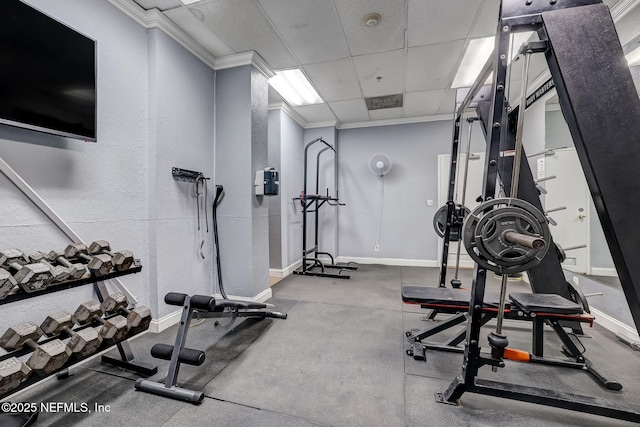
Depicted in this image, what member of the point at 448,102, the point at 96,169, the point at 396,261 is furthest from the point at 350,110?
the point at 96,169

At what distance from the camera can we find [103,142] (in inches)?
86.1

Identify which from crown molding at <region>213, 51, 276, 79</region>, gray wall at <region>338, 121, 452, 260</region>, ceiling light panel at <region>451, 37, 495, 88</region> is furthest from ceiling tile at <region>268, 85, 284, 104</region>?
ceiling light panel at <region>451, 37, 495, 88</region>

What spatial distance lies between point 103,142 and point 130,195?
47 centimetres

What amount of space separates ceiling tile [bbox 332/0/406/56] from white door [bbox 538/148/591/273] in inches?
95.8

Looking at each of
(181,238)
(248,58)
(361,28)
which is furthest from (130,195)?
(361,28)

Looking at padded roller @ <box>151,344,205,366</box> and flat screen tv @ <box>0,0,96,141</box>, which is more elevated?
flat screen tv @ <box>0,0,96,141</box>

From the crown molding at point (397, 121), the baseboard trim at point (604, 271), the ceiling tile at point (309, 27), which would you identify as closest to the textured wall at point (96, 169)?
the ceiling tile at point (309, 27)

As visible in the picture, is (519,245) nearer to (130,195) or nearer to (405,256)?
(130,195)

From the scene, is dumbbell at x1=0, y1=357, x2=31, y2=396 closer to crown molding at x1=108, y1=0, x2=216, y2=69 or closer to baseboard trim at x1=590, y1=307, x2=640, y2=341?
crown molding at x1=108, y1=0, x2=216, y2=69

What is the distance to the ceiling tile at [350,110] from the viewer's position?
472 centimetres

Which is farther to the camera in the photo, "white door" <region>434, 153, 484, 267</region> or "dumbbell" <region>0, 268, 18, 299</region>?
"white door" <region>434, 153, 484, 267</region>

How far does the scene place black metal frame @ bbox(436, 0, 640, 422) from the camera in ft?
4.23

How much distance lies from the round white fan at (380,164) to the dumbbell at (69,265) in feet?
15.0

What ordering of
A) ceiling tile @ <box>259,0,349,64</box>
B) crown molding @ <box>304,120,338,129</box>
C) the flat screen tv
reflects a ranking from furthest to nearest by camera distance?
crown molding @ <box>304,120,338,129</box> < ceiling tile @ <box>259,0,349,64</box> < the flat screen tv
